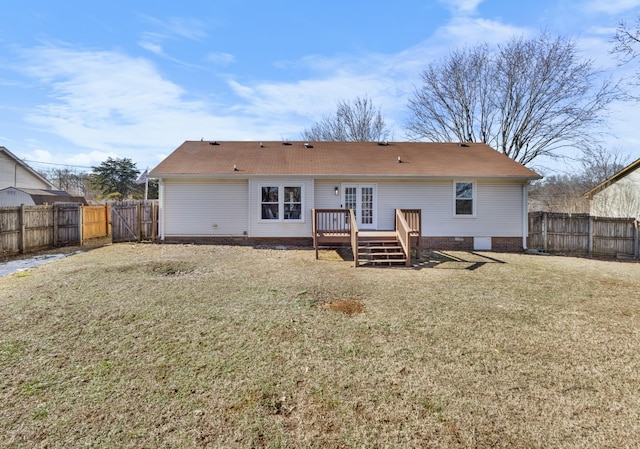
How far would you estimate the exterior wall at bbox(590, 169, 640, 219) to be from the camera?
14.7m

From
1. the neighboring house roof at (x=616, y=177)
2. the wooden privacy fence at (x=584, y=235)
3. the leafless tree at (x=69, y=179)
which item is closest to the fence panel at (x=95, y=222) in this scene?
the wooden privacy fence at (x=584, y=235)

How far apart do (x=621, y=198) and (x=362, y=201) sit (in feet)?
43.5

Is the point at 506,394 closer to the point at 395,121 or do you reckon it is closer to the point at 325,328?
the point at 325,328

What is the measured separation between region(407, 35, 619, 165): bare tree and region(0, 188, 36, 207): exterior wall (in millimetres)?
28803

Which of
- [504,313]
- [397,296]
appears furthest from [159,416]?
[504,313]

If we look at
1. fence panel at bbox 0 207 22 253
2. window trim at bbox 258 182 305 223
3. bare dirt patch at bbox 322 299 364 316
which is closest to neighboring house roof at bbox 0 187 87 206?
fence panel at bbox 0 207 22 253

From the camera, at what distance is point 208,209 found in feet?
40.6

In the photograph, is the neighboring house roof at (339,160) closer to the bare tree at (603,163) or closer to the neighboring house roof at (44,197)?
the bare tree at (603,163)

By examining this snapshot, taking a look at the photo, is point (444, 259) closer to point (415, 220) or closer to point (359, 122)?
point (415, 220)

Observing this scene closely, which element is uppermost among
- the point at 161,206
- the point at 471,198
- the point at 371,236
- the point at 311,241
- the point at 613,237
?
the point at 471,198

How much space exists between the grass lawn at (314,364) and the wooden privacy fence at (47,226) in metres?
4.53

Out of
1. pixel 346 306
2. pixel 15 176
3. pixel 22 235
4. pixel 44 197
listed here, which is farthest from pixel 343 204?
pixel 15 176

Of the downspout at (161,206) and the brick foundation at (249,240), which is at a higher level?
the downspout at (161,206)

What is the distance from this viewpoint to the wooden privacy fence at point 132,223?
42.1 ft
